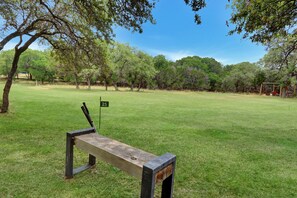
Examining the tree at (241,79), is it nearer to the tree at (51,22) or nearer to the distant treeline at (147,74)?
the distant treeline at (147,74)

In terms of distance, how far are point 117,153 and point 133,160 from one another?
0.28m

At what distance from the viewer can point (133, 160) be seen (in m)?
2.18

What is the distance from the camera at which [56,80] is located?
2292 inches

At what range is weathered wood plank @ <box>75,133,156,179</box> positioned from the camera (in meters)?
2.13

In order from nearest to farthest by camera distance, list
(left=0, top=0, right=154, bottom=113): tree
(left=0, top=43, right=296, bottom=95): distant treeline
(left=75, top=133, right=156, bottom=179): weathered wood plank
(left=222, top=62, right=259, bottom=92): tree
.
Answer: (left=75, top=133, right=156, bottom=179): weathered wood plank, (left=0, top=0, right=154, bottom=113): tree, (left=0, top=43, right=296, bottom=95): distant treeline, (left=222, top=62, right=259, bottom=92): tree

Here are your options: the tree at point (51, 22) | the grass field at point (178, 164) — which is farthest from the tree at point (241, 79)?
the tree at point (51, 22)

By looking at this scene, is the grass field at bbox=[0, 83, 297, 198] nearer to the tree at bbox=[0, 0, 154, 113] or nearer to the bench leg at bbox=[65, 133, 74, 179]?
the bench leg at bbox=[65, 133, 74, 179]

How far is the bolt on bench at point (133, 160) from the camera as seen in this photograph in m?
1.80

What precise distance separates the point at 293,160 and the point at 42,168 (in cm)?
510

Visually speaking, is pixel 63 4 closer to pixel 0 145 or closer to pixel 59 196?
pixel 0 145

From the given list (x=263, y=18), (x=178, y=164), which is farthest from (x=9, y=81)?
(x=263, y=18)

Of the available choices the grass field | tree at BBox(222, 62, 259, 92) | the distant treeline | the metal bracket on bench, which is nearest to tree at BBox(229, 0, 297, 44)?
the grass field

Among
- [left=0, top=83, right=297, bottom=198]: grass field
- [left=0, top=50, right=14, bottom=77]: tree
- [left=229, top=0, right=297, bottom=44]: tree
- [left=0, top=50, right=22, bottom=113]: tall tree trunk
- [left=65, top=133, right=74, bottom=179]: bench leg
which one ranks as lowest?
[left=0, top=83, right=297, bottom=198]: grass field

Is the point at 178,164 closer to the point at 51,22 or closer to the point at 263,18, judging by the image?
the point at 263,18
